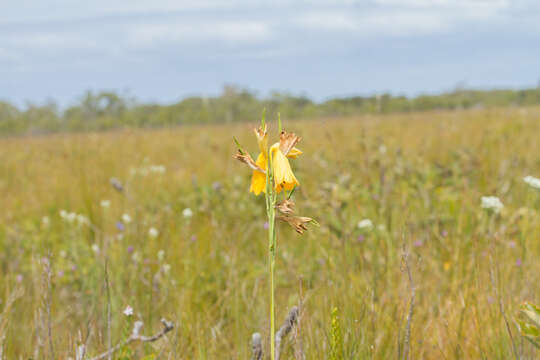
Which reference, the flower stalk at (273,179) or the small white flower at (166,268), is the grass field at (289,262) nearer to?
the small white flower at (166,268)

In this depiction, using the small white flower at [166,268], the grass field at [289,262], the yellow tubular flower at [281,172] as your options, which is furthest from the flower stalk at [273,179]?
the small white flower at [166,268]

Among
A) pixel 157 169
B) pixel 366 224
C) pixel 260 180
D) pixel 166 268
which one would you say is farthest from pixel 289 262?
pixel 157 169

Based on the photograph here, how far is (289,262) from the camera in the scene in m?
2.23

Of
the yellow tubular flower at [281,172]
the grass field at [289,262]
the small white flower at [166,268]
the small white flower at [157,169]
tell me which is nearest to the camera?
the yellow tubular flower at [281,172]

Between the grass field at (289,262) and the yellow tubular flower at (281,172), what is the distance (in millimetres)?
223

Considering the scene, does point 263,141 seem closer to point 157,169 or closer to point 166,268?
point 166,268

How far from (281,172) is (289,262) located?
1.56m

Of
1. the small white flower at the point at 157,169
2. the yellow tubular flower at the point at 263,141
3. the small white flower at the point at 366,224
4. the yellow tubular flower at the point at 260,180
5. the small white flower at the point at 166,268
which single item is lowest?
the small white flower at the point at 166,268

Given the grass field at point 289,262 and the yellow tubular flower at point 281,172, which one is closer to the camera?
the yellow tubular flower at point 281,172

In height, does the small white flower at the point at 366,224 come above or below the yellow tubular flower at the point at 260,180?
below

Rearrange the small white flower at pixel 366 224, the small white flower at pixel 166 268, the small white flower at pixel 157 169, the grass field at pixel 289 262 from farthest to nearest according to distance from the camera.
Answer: the small white flower at pixel 157 169 < the small white flower at pixel 366 224 < the small white flower at pixel 166 268 < the grass field at pixel 289 262

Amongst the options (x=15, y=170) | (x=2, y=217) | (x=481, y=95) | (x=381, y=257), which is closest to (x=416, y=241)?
(x=381, y=257)

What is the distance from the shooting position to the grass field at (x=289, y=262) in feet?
4.34

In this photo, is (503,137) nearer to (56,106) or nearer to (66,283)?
(66,283)
